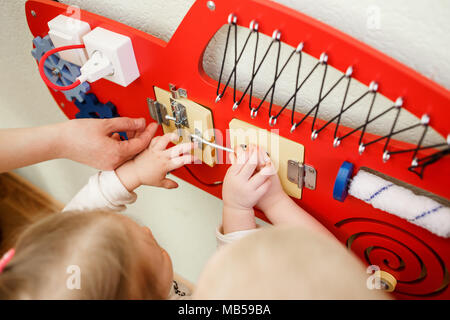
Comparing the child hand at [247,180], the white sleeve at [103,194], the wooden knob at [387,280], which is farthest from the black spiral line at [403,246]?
the white sleeve at [103,194]

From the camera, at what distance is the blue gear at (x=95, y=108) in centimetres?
65

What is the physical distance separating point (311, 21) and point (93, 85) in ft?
1.28

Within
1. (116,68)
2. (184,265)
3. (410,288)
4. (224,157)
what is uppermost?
(116,68)

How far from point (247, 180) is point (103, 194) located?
0.25m

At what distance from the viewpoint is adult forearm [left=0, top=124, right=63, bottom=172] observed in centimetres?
61

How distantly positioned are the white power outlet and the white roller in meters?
0.32

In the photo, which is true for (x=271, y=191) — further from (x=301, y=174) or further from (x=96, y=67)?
(x=96, y=67)

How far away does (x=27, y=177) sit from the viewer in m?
1.36

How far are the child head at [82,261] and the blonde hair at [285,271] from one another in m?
0.11

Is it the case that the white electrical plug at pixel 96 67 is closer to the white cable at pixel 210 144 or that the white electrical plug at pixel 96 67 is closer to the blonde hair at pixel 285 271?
the white cable at pixel 210 144

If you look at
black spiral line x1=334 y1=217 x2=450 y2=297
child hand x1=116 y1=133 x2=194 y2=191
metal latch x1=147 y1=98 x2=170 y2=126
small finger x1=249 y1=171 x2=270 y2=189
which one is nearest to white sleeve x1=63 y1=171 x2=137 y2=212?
child hand x1=116 y1=133 x2=194 y2=191
